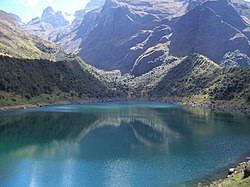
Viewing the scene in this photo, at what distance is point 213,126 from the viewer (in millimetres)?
163250

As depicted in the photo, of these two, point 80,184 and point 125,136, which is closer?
point 80,184

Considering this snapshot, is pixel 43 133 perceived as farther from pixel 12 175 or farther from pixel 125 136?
pixel 12 175

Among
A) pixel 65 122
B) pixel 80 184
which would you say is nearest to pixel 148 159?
pixel 80 184

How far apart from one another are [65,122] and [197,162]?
3959 inches

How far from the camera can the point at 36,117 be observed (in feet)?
628

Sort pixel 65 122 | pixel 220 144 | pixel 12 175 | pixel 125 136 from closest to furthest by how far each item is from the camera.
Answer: pixel 12 175 < pixel 220 144 < pixel 125 136 < pixel 65 122

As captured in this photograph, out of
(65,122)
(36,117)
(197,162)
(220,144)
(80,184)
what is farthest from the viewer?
(36,117)

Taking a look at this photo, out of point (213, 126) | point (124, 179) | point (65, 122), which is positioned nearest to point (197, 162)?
point (124, 179)

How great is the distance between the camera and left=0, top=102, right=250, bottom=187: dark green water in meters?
78.0

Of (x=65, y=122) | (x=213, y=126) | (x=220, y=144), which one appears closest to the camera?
(x=220, y=144)

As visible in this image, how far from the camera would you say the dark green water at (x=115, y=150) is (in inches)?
3071

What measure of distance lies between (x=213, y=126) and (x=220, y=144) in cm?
4767

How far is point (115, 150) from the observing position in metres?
110

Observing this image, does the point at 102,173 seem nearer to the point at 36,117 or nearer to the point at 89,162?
the point at 89,162
